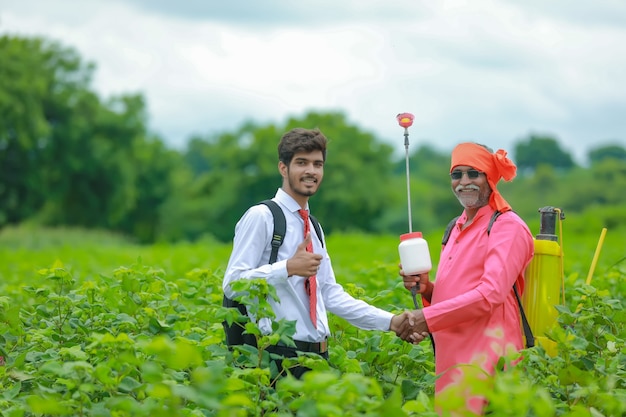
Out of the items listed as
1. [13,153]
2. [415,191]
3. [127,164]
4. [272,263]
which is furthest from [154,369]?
[415,191]

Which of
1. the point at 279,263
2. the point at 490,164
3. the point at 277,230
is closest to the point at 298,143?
the point at 277,230

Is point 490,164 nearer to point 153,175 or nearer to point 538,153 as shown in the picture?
point 153,175

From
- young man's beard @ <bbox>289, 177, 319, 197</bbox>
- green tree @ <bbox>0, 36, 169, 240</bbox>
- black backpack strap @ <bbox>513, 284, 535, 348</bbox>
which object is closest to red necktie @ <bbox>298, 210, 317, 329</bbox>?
young man's beard @ <bbox>289, 177, 319, 197</bbox>

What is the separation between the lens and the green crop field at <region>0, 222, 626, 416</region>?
3379mm

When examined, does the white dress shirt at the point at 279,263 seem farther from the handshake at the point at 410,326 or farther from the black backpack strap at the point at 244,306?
the handshake at the point at 410,326

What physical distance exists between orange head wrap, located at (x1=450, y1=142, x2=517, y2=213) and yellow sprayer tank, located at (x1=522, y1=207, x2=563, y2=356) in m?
0.31

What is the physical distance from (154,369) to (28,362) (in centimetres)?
248

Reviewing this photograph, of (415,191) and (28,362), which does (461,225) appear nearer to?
(28,362)

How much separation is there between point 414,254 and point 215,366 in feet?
4.44

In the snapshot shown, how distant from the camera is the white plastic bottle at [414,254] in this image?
16.5 ft

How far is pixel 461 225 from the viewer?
5133 mm

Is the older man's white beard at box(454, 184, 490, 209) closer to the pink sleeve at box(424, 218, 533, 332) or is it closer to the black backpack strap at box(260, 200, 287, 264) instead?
the pink sleeve at box(424, 218, 533, 332)

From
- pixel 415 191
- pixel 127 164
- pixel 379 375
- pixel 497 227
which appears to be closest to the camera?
pixel 497 227

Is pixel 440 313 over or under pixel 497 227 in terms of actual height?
under
